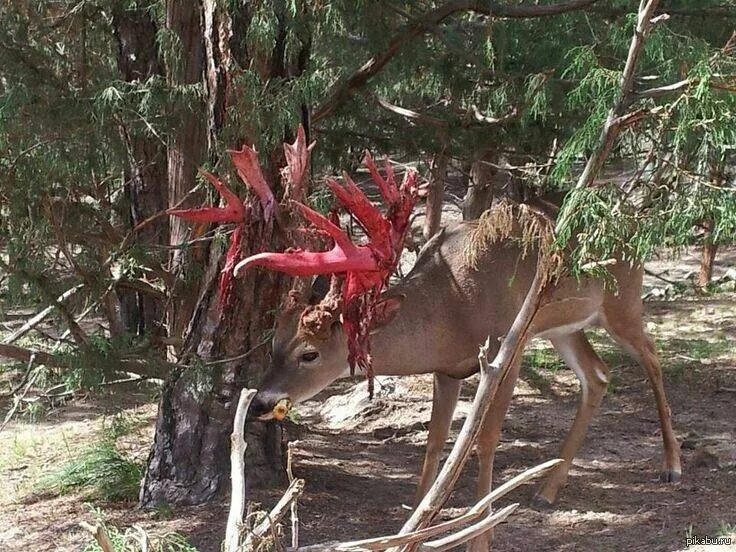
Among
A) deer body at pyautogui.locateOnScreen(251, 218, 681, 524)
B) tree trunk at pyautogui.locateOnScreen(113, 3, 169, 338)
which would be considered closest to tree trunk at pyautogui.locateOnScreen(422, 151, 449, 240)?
deer body at pyautogui.locateOnScreen(251, 218, 681, 524)

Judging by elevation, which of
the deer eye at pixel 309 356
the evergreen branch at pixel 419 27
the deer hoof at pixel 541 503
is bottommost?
the deer hoof at pixel 541 503

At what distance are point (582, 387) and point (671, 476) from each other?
81 cm

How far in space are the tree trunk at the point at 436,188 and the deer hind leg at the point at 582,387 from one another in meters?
1.35

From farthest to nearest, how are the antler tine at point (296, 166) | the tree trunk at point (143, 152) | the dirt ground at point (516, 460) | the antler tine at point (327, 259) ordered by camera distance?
the tree trunk at point (143, 152) < the dirt ground at point (516, 460) < the antler tine at point (296, 166) < the antler tine at point (327, 259)

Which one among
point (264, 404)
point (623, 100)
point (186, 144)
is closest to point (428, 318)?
point (264, 404)

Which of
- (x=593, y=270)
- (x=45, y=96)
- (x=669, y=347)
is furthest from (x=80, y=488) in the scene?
(x=669, y=347)

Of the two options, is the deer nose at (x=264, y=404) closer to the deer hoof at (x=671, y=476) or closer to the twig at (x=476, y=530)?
the twig at (x=476, y=530)

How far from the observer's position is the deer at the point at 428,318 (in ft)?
13.5

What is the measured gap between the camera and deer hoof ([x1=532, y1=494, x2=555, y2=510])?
19.6 feet

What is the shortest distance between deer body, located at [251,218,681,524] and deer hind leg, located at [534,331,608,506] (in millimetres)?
22

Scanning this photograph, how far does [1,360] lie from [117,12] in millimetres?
Result: 4987

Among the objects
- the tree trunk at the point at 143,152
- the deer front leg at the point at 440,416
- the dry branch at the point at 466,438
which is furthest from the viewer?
the tree trunk at the point at 143,152

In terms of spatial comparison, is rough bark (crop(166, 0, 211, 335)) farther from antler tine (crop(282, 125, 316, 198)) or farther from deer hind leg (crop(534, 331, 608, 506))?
deer hind leg (crop(534, 331, 608, 506))

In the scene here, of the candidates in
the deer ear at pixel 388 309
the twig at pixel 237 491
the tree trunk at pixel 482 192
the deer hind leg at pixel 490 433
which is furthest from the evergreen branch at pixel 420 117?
the twig at pixel 237 491
